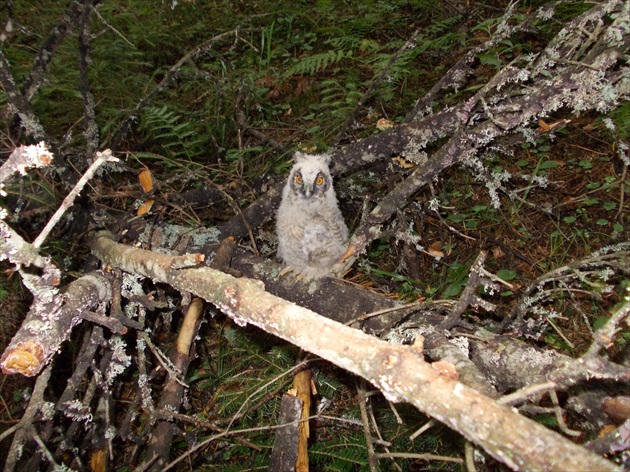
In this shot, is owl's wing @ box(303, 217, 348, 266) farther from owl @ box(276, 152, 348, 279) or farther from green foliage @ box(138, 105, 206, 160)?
green foliage @ box(138, 105, 206, 160)

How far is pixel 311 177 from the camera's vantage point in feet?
10.1

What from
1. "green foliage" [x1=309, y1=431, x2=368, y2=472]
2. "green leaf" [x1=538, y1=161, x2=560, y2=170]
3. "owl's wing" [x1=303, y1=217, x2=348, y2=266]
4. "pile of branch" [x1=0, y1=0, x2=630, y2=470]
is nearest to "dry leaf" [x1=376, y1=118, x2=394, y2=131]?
"pile of branch" [x1=0, y1=0, x2=630, y2=470]

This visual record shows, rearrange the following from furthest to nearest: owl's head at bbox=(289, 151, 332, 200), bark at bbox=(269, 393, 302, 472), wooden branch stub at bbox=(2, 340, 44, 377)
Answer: owl's head at bbox=(289, 151, 332, 200), bark at bbox=(269, 393, 302, 472), wooden branch stub at bbox=(2, 340, 44, 377)

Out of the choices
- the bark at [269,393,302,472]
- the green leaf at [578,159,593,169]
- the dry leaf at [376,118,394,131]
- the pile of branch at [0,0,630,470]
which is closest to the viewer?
the pile of branch at [0,0,630,470]

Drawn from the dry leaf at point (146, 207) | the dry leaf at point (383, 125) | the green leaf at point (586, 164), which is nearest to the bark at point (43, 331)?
the dry leaf at point (146, 207)

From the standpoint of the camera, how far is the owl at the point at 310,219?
309 centimetres

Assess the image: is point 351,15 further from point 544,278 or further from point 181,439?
point 181,439

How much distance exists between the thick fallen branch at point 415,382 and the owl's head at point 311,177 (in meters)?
1.50

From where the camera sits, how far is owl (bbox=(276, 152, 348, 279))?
309cm

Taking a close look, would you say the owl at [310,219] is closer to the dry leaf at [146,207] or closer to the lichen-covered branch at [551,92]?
the lichen-covered branch at [551,92]

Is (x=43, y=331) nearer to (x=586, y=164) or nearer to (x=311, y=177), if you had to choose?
(x=311, y=177)

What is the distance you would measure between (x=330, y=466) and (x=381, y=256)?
1.80m

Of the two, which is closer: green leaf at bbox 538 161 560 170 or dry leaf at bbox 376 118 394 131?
green leaf at bbox 538 161 560 170

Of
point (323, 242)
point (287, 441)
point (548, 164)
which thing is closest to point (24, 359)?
point (287, 441)
